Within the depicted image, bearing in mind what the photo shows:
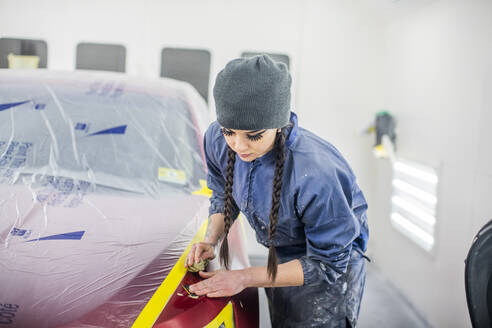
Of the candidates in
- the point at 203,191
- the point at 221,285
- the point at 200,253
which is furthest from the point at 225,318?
the point at 203,191

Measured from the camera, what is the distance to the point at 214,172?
1.45m

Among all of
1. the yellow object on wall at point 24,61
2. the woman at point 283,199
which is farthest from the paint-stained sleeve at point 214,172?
the yellow object on wall at point 24,61

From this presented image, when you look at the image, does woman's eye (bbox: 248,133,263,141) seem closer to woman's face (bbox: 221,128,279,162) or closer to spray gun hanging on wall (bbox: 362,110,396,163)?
woman's face (bbox: 221,128,279,162)

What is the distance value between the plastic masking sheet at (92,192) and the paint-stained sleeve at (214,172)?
0.31ft

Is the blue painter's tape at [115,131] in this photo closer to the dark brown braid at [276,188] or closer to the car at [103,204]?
the car at [103,204]

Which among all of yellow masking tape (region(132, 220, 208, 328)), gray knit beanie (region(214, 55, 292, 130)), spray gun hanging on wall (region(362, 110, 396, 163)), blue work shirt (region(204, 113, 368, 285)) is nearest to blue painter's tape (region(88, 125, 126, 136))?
blue work shirt (region(204, 113, 368, 285))

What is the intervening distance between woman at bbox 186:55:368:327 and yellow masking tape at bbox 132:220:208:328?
0.04m

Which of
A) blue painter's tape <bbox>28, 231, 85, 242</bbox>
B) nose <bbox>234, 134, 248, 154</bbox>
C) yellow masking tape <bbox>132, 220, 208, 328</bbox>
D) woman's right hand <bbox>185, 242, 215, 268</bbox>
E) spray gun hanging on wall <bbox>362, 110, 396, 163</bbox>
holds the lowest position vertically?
yellow masking tape <bbox>132, 220, 208, 328</bbox>

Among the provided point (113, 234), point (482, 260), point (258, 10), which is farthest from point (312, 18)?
point (113, 234)

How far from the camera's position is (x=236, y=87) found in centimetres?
100

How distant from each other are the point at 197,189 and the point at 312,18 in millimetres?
1989

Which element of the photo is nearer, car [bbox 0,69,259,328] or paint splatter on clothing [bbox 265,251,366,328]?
car [bbox 0,69,259,328]

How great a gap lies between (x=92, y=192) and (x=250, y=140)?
2.40 feet

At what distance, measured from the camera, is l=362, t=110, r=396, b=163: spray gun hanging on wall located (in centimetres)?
290
